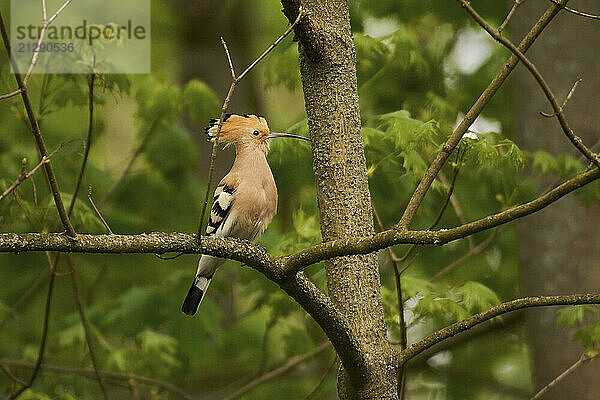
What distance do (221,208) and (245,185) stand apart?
23 centimetres

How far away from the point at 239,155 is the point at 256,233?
41 cm

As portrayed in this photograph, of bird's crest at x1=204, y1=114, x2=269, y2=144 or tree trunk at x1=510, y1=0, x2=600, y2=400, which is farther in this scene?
tree trunk at x1=510, y1=0, x2=600, y2=400

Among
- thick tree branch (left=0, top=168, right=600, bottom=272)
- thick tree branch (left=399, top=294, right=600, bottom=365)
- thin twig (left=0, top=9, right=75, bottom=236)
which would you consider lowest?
thick tree branch (left=399, top=294, right=600, bottom=365)

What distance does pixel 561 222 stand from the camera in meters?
4.72

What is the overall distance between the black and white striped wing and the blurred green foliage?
406 mm

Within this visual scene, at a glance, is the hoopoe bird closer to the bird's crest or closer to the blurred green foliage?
the bird's crest

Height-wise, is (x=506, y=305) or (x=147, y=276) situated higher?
(x=147, y=276)

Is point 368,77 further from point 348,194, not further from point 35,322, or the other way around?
point 35,322

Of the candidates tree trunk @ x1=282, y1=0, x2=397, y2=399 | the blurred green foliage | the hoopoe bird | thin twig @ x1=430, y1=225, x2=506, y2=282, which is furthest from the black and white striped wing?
thin twig @ x1=430, y1=225, x2=506, y2=282

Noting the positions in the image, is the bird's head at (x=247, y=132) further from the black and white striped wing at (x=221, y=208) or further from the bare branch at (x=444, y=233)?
the bare branch at (x=444, y=233)

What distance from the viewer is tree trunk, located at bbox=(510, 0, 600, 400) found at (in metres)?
4.60

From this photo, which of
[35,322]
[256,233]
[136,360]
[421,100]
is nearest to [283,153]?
[256,233]

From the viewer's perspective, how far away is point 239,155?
3182 mm

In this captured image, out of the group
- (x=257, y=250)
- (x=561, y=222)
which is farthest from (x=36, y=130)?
(x=561, y=222)
